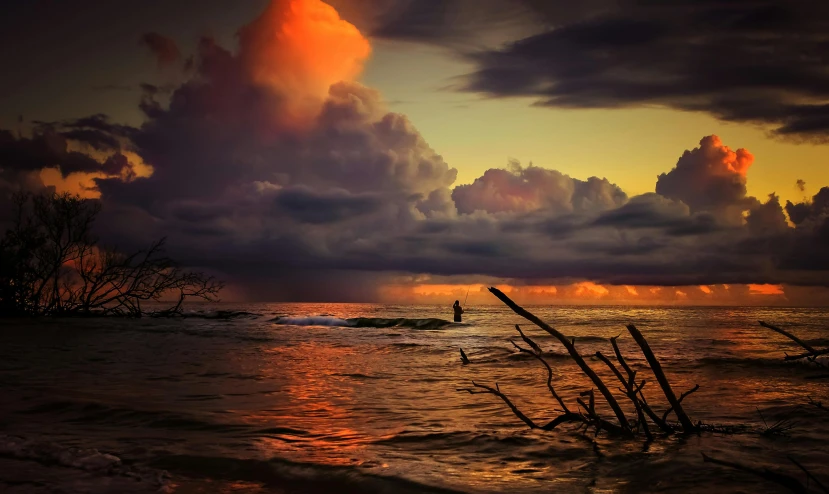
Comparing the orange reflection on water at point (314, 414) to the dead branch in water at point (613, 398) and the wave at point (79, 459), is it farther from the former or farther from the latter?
the dead branch in water at point (613, 398)

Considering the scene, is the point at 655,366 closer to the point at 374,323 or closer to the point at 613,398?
the point at 613,398

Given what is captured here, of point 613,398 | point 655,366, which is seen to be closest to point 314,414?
point 613,398

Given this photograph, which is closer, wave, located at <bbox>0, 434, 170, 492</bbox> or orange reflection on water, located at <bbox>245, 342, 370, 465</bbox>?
wave, located at <bbox>0, 434, 170, 492</bbox>

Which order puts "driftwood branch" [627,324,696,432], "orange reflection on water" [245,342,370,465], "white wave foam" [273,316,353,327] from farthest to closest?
"white wave foam" [273,316,353,327]
"orange reflection on water" [245,342,370,465]
"driftwood branch" [627,324,696,432]

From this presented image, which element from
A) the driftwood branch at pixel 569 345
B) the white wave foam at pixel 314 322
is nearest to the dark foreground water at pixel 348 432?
the driftwood branch at pixel 569 345

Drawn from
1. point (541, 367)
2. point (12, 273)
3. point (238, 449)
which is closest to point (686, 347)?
point (541, 367)

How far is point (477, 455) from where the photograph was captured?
6938mm

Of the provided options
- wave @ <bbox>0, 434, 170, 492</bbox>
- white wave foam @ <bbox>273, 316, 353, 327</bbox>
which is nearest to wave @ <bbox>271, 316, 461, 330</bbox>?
white wave foam @ <bbox>273, 316, 353, 327</bbox>

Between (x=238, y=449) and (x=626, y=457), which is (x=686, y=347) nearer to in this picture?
(x=626, y=457)

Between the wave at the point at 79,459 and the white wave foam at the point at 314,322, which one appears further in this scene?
the white wave foam at the point at 314,322

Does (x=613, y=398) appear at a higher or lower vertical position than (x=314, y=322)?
higher

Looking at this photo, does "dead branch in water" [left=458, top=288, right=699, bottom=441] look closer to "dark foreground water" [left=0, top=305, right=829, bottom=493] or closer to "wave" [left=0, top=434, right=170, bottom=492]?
"dark foreground water" [left=0, top=305, right=829, bottom=493]

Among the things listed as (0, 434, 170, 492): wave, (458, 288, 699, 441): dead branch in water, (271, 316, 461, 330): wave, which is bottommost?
(271, 316, 461, 330): wave

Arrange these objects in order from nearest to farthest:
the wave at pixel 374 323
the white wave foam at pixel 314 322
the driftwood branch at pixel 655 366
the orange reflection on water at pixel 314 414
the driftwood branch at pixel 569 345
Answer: the driftwood branch at pixel 569 345
the driftwood branch at pixel 655 366
the orange reflection on water at pixel 314 414
the wave at pixel 374 323
the white wave foam at pixel 314 322
